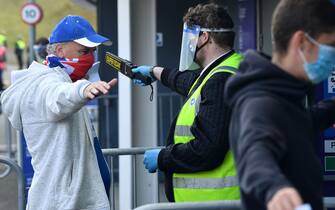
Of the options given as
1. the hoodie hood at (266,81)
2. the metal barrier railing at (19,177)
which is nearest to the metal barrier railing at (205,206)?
the hoodie hood at (266,81)

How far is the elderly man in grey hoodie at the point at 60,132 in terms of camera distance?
3.55 metres

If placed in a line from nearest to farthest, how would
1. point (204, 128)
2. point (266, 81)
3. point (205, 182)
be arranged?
point (266, 81) → point (204, 128) → point (205, 182)

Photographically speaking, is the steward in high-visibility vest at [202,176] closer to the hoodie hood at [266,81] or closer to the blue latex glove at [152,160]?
the blue latex glove at [152,160]

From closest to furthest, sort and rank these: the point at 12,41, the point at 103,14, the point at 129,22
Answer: the point at 129,22 < the point at 103,14 < the point at 12,41

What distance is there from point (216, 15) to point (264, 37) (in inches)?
135

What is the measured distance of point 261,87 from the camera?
7.55 ft

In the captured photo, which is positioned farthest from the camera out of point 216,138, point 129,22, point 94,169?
point 129,22

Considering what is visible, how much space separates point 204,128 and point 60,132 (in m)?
0.67

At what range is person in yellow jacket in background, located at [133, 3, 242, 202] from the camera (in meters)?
3.41

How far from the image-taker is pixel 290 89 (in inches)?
91.4

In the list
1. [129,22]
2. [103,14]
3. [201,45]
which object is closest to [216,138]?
[201,45]

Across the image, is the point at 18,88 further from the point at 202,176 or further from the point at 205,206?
the point at 205,206

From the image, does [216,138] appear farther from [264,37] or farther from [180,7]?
[180,7]

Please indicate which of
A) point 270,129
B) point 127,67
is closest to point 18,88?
point 127,67
